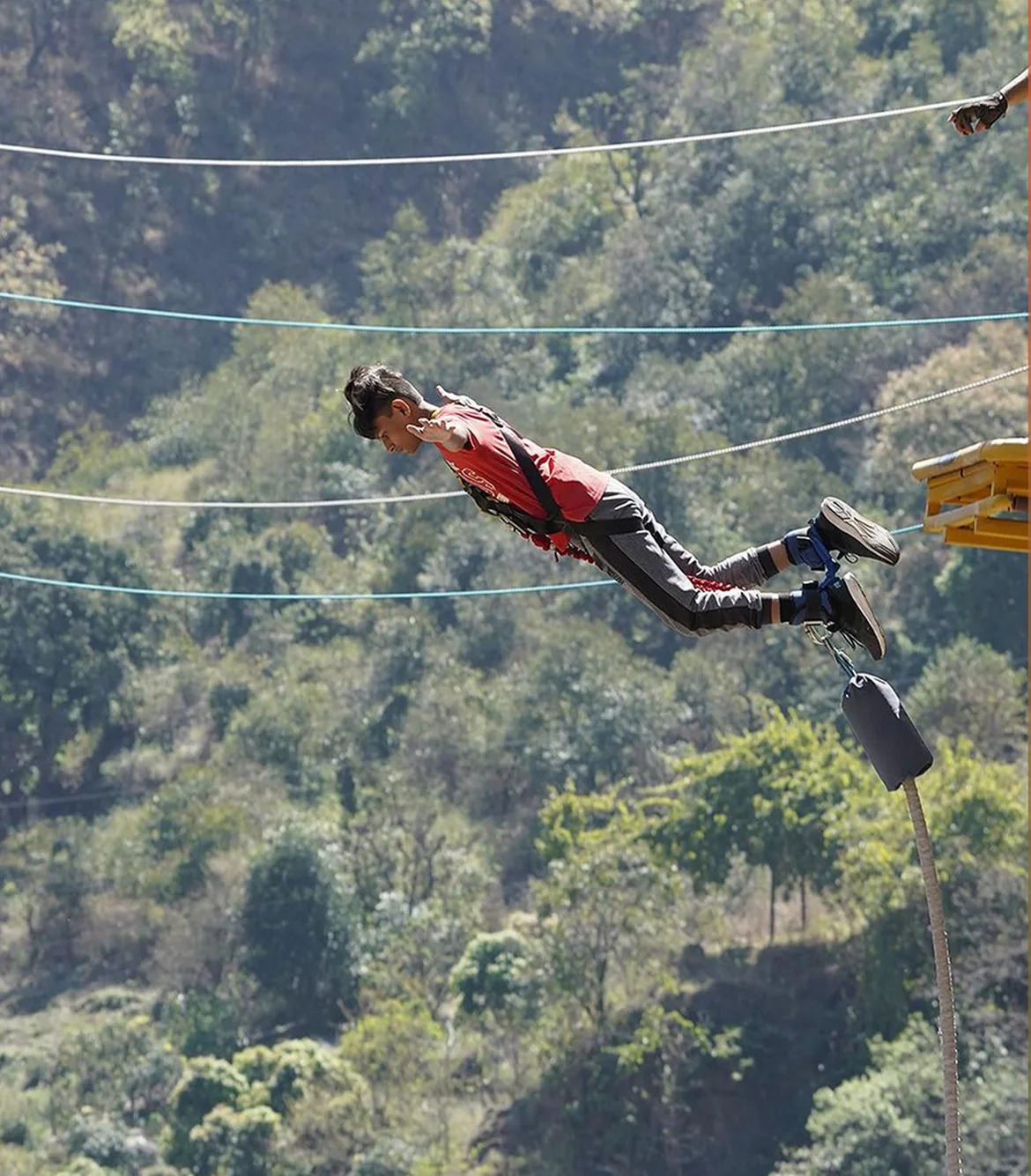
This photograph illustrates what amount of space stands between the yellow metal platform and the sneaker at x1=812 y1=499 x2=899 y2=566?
0.62 meters

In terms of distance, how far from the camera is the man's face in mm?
6316

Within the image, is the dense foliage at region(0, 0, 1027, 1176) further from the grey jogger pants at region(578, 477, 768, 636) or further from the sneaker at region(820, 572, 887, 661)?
the sneaker at region(820, 572, 887, 661)

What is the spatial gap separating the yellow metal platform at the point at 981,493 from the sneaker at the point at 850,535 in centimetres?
62

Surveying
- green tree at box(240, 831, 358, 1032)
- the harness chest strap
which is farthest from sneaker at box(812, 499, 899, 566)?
green tree at box(240, 831, 358, 1032)

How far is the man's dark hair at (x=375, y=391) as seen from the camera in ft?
20.7

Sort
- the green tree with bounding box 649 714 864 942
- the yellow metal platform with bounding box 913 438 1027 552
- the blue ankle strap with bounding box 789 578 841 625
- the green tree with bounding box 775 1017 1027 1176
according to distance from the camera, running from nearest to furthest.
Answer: the blue ankle strap with bounding box 789 578 841 625 → the yellow metal platform with bounding box 913 438 1027 552 → the green tree with bounding box 775 1017 1027 1176 → the green tree with bounding box 649 714 864 942

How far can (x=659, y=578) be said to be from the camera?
652 centimetres

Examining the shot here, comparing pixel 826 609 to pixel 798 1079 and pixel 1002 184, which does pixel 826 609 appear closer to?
pixel 798 1079

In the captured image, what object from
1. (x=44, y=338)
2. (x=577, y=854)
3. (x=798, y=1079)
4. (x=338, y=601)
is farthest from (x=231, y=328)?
(x=798, y=1079)

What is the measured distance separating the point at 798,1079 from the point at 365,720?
10.9 m

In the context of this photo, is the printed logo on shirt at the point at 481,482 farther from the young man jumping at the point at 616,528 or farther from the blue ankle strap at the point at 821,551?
the blue ankle strap at the point at 821,551

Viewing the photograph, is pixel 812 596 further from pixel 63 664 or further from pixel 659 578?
pixel 63 664

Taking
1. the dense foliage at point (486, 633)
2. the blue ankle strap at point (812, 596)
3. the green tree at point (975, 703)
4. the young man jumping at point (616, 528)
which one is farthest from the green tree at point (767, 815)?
the blue ankle strap at point (812, 596)

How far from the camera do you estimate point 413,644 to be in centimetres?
4116
